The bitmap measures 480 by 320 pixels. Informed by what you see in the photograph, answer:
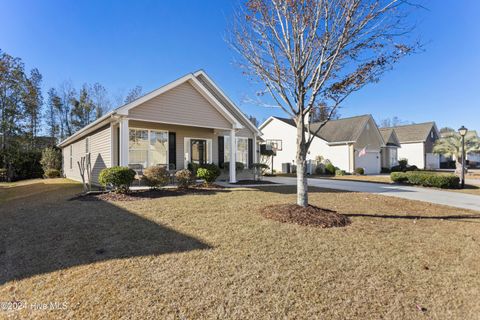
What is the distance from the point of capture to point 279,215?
6.38m

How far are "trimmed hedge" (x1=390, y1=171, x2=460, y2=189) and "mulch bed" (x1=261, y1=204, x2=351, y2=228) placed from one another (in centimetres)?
1139

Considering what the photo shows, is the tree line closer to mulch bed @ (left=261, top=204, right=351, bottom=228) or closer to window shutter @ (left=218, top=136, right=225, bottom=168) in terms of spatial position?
window shutter @ (left=218, top=136, right=225, bottom=168)

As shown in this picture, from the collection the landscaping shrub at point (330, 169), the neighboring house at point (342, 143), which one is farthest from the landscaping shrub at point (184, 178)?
the neighboring house at point (342, 143)

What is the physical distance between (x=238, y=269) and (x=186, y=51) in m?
13.7

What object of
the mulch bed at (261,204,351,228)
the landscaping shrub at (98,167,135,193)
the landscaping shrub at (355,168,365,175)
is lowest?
the mulch bed at (261,204,351,228)

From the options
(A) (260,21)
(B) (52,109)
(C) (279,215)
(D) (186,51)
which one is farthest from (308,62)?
(B) (52,109)

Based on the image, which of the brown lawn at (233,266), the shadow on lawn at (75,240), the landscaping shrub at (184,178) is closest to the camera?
the brown lawn at (233,266)

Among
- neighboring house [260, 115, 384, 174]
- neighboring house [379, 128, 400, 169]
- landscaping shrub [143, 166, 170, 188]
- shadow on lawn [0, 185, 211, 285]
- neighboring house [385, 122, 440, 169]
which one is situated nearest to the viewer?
shadow on lawn [0, 185, 211, 285]

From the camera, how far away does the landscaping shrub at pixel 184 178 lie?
10.4 meters

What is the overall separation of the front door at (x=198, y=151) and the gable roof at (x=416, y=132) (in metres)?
33.2

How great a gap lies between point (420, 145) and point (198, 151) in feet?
111

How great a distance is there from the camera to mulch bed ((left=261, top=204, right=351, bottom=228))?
5.91 metres

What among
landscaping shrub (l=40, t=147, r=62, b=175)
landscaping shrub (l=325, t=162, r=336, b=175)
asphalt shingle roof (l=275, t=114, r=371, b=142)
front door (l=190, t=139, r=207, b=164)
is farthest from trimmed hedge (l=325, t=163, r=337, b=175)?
landscaping shrub (l=40, t=147, r=62, b=175)

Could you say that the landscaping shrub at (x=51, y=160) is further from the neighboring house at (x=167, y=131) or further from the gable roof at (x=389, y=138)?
the gable roof at (x=389, y=138)
